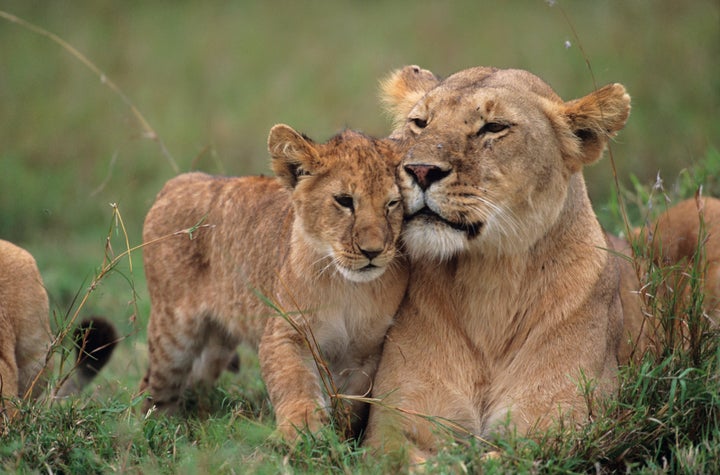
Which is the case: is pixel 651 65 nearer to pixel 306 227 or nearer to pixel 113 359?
pixel 113 359

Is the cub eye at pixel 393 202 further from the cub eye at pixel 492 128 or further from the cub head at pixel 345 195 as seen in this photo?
the cub eye at pixel 492 128

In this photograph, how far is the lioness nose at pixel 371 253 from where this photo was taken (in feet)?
10.4

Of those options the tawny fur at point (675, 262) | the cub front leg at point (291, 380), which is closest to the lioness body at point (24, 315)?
the cub front leg at point (291, 380)

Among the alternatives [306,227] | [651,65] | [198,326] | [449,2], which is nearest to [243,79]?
[449,2]

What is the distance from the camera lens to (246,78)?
1059 centimetres

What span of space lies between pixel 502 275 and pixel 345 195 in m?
0.57

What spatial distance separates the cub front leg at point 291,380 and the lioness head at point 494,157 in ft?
1.73

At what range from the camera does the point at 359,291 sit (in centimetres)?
349

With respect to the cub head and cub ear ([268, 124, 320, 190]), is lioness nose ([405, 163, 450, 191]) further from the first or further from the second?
cub ear ([268, 124, 320, 190])

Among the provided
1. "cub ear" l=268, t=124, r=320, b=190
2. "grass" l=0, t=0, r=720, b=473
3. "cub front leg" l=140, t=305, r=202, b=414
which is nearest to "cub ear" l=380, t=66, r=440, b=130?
"cub ear" l=268, t=124, r=320, b=190

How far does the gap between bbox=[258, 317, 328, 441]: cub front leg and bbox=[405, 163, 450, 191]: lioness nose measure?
0.69 metres

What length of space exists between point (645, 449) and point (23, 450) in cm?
183

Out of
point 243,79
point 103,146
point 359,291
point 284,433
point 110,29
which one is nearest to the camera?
point 284,433

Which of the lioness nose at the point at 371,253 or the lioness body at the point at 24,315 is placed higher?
the lioness nose at the point at 371,253
